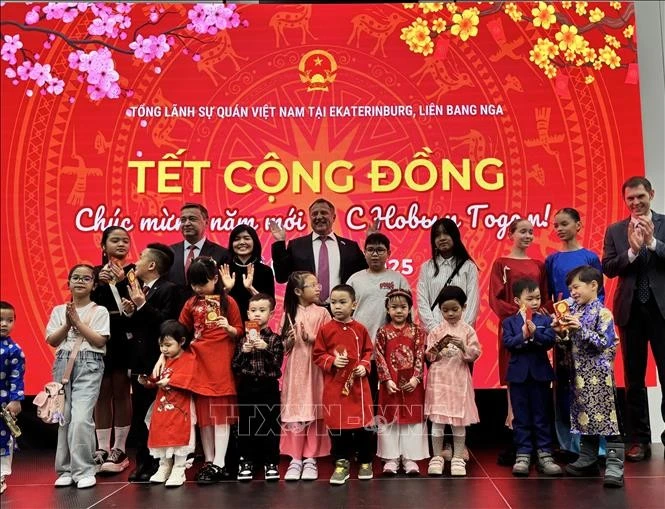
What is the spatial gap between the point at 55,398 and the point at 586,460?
2868mm

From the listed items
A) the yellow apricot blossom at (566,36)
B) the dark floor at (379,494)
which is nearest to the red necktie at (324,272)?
the dark floor at (379,494)

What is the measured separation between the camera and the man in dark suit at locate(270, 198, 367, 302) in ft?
14.8

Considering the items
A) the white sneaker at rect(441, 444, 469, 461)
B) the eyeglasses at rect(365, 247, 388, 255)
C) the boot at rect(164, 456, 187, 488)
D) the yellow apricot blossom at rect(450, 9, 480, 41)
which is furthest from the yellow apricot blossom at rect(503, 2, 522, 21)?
the boot at rect(164, 456, 187, 488)

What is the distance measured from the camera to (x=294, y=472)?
3.82 m

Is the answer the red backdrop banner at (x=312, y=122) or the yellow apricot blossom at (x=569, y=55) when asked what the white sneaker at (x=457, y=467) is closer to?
the red backdrop banner at (x=312, y=122)

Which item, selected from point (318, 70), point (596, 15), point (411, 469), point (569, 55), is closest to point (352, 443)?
point (411, 469)

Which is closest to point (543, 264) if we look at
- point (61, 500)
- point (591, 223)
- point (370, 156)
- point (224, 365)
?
point (591, 223)

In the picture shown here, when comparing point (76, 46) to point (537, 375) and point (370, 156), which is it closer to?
point (370, 156)

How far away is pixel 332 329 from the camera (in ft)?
12.8

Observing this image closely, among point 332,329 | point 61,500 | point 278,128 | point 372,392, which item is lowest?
point 61,500

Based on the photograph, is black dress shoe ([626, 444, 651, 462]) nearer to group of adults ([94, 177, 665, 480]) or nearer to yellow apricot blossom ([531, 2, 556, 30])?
group of adults ([94, 177, 665, 480])

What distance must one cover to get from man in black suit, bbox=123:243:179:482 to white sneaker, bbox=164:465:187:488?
204 mm

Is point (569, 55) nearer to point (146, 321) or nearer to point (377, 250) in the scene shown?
point (377, 250)

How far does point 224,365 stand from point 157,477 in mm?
695
